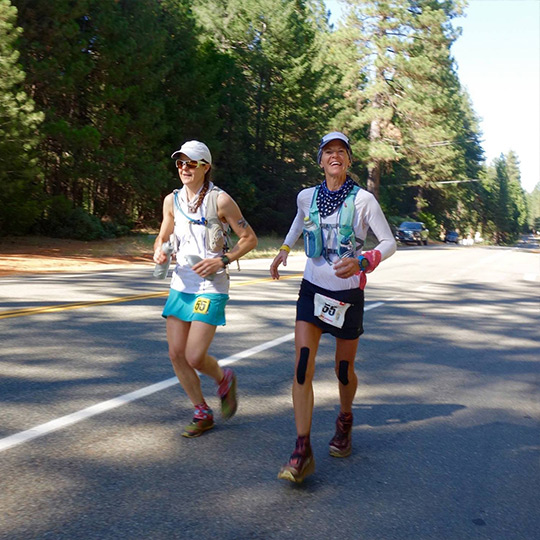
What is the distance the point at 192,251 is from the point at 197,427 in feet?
3.85

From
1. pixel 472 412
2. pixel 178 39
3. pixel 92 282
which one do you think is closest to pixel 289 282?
pixel 92 282

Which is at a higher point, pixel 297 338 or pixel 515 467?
pixel 297 338

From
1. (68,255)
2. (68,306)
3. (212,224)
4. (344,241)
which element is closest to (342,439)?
(344,241)

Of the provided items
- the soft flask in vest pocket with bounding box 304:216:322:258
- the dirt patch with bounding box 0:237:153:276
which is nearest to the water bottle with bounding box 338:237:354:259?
the soft flask in vest pocket with bounding box 304:216:322:258

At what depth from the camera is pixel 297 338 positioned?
14.4ft

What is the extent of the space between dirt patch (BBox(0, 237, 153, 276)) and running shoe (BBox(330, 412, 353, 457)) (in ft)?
44.1

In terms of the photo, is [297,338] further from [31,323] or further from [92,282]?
[92,282]

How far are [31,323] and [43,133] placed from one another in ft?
55.8

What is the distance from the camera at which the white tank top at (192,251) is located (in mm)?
4816

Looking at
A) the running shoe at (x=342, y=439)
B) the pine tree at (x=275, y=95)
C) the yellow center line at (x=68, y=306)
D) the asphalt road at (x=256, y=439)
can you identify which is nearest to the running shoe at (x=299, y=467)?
the asphalt road at (x=256, y=439)

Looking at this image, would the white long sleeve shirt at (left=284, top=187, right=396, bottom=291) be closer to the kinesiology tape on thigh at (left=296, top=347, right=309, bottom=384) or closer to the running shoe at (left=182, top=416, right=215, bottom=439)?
the kinesiology tape on thigh at (left=296, top=347, right=309, bottom=384)

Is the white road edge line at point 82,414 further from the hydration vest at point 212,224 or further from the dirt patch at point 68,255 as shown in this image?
the dirt patch at point 68,255

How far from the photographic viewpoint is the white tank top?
482 cm

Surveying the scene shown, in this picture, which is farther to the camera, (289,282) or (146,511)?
(289,282)
